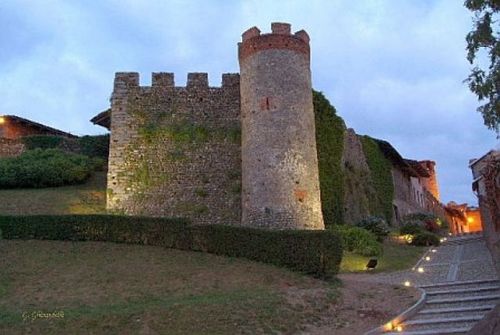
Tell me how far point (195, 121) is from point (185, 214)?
4.80m

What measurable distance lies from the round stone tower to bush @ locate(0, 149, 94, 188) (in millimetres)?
9269

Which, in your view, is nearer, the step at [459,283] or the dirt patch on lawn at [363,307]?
the dirt patch on lawn at [363,307]

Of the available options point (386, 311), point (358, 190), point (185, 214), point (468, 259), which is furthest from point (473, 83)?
point (358, 190)

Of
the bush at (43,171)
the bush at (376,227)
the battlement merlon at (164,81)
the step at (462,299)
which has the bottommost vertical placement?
the step at (462,299)

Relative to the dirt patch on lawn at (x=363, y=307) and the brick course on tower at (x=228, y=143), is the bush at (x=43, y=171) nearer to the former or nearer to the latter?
the brick course on tower at (x=228, y=143)

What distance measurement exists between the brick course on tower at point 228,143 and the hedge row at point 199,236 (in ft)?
14.0

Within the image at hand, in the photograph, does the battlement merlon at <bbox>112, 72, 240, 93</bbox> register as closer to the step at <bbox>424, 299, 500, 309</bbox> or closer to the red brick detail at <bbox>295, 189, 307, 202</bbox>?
the red brick detail at <bbox>295, 189, 307, 202</bbox>

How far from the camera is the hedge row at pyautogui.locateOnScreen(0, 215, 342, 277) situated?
1611 cm

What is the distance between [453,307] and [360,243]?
9616mm

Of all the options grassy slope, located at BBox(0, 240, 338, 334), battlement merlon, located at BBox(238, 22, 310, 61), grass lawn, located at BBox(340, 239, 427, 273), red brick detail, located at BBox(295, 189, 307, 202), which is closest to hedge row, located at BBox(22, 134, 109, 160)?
battlement merlon, located at BBox(238, 22, 310, 61)

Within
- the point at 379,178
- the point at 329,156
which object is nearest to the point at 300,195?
the point at 329,156

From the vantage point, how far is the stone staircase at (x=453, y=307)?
38.6ft

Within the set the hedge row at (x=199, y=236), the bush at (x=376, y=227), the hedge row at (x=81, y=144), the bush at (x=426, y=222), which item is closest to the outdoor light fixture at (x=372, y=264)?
the hedge row at (x=199, y=236)

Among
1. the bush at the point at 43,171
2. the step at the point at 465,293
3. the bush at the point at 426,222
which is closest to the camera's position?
the step at the point at 465,293
